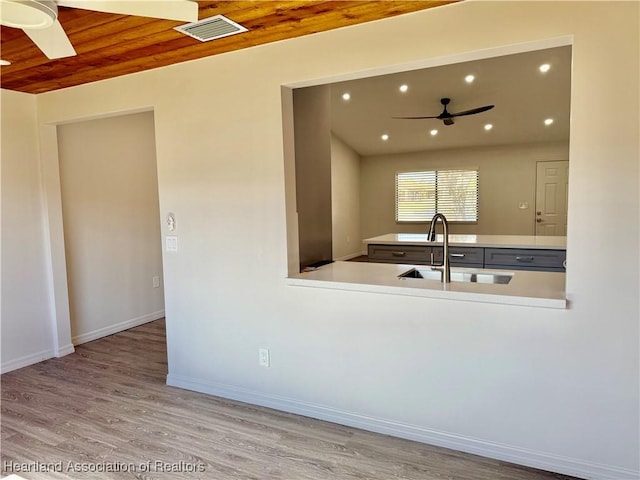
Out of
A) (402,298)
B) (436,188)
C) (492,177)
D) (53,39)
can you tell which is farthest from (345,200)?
(53,39)

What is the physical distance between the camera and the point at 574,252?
1.92 meters

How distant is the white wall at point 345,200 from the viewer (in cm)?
908

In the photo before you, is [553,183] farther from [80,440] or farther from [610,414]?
[80,440]

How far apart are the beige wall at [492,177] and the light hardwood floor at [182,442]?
7516 millimetres

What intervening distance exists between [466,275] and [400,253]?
4.89 feet

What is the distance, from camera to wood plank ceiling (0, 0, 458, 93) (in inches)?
80.1

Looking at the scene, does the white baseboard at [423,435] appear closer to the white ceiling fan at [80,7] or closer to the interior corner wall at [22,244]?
the interior corner wall at [22,244]

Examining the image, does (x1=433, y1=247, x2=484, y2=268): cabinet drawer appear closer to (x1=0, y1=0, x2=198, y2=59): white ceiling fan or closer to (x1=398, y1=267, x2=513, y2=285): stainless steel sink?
(x1=398, y1=267, x2=513, y2=285): stainless steel sink

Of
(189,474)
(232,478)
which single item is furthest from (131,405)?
(232,478)

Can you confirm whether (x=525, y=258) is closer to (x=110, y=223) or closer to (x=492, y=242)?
(x=492, y=242)

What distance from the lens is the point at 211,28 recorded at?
2258 millimetres

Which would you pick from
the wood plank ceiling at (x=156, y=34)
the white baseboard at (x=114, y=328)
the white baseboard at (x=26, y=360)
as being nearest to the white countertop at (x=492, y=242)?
the wood plank ceiling at (x=156, y=34)

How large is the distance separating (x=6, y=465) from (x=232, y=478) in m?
1.23

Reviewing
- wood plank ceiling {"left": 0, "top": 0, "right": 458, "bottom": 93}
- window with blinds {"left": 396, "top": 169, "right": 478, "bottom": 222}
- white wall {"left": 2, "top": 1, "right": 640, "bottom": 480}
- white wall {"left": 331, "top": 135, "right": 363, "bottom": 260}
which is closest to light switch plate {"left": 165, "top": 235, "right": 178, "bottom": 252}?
white wall {"left": 2, "top": 1, "right": 640, "bottom": 480}
